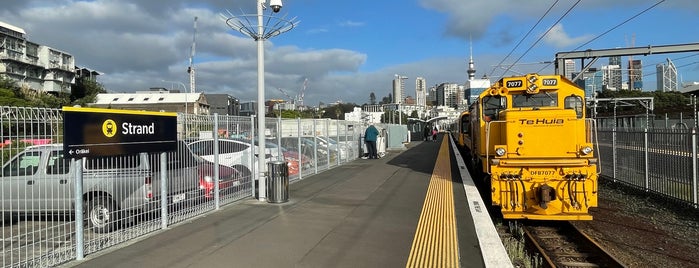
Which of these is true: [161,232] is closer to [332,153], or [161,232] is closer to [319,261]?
[319,261]

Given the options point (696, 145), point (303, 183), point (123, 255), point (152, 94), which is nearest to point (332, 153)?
point (303, 183)

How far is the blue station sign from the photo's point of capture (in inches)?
235

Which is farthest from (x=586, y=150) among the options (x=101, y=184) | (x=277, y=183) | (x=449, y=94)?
(x=449, y=94)

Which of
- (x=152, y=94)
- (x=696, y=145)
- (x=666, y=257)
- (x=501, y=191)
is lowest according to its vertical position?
(x=666, y=257)

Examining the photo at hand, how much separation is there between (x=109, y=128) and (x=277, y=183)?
451 centimetres

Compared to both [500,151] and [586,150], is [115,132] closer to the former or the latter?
[500,151]

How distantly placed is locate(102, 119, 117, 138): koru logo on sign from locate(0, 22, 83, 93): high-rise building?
9757 centimetres

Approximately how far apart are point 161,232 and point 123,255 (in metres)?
1.36

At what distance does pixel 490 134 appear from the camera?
11.3m

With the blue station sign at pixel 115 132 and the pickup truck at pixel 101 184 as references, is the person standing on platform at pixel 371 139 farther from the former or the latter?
the blue station sign at pixel 115 132

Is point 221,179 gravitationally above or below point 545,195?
above

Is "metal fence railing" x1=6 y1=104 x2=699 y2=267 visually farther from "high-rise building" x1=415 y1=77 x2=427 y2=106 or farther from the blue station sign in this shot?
"high-rise building" x1=415 y1=77 x2=427 y2=106

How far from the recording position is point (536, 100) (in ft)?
37.1

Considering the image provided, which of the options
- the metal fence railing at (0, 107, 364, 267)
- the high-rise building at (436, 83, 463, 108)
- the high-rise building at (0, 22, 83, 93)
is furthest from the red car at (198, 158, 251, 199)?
the high-rise building at (436, 83, 463, 108)
